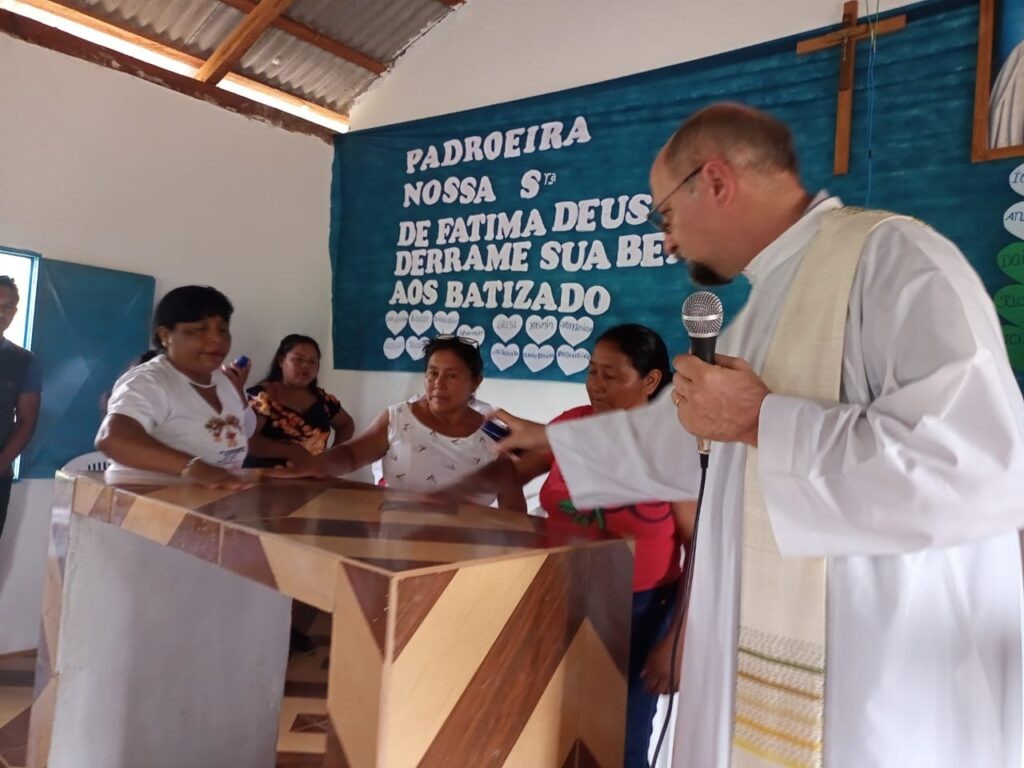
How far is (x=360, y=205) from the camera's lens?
4891 mm

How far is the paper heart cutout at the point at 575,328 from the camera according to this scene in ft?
12.1

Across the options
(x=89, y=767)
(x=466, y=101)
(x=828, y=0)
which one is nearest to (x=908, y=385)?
(x=89, y=767)

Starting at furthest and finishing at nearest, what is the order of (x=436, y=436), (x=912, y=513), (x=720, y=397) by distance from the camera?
(x=436, y=436)
(x=720, y=397)
(x=912, y=513)

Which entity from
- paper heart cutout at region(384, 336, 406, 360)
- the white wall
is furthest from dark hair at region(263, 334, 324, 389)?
paper heart cutout at region(384, 336, 406, 360)

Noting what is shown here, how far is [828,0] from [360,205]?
115 inches

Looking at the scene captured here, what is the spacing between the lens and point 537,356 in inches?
153

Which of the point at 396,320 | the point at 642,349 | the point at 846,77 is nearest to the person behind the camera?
the point at 642,349

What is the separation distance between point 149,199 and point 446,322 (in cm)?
177

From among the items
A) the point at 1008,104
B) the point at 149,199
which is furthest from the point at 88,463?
the point at 1008,104

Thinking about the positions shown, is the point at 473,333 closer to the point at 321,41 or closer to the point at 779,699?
the point at 321,41

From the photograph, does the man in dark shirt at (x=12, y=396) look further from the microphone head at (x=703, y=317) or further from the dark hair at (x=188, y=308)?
the microphone head at (x=703, y=317)

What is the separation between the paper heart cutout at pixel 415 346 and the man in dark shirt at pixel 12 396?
189 cm

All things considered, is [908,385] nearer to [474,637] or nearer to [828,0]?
[474,637]

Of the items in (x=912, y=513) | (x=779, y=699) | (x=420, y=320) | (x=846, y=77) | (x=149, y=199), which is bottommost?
(x=779, y=699)
